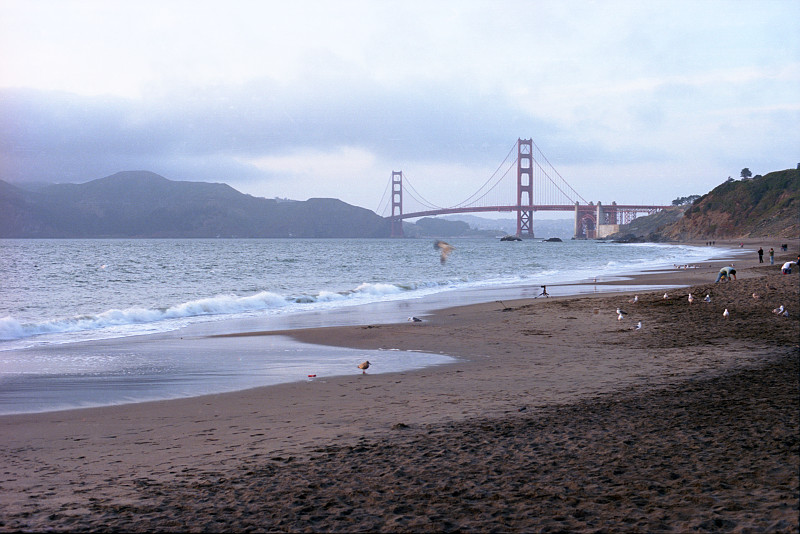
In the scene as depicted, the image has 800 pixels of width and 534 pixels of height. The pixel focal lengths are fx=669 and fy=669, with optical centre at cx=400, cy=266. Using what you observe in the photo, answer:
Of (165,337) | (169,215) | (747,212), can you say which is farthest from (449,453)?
(169,215)

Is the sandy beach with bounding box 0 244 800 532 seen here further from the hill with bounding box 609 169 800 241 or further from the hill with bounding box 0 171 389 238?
the hill with bounding box 0 171 389 238

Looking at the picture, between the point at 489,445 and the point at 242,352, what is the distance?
19.9 ft

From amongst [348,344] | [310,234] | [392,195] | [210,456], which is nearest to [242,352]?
[348,344]

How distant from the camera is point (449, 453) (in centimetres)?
441

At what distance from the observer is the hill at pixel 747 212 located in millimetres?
74438

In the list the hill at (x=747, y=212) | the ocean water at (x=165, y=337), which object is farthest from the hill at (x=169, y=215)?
the ocean water at (x=165, y=337)

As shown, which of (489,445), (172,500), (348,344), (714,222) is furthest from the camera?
(714,222)

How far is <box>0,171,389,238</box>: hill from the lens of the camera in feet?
445

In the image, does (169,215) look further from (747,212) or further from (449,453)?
(449,453)

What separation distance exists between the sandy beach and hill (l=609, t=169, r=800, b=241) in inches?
2659

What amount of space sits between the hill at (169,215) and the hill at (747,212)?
65.5m

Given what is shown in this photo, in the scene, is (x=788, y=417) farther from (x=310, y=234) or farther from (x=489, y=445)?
(x=310, y=234)

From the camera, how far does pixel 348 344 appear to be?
34.6 ft

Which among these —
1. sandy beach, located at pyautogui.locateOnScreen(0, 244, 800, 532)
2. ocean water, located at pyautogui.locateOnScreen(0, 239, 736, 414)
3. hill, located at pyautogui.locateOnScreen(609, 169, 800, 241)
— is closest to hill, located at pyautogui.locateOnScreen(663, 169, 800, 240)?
hill, located at pyautogui.locateOnScreen(609, 169, 800, 241)
